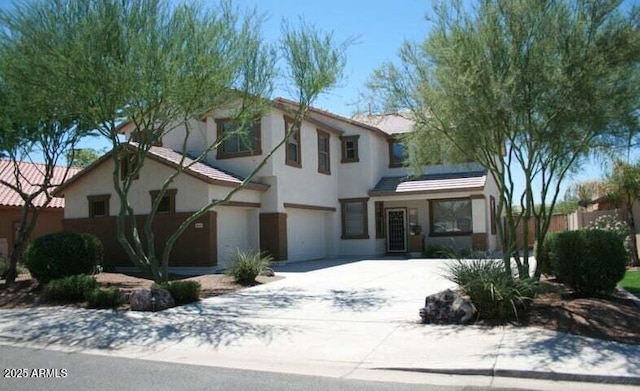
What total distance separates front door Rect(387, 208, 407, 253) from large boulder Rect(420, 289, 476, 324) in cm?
1805

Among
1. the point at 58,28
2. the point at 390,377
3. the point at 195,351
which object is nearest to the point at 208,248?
the point at 58,28

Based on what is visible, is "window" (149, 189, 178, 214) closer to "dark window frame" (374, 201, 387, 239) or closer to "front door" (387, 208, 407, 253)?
"dark window frame" (374, 201, 387, 239)

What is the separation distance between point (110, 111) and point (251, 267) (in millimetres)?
5679

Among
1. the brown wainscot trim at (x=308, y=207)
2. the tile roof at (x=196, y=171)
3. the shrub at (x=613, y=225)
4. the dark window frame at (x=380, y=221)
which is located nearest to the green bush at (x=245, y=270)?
the tile roof at (x=196, y=171)

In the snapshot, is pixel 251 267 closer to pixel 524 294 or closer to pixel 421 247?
pixel 524 294

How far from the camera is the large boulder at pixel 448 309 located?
9.91m

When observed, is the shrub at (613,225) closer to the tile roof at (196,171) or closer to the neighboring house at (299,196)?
the neighboring house at (299,196)

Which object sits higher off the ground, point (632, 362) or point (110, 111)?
point (110, 111)

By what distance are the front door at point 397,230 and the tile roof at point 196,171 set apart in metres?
8.32

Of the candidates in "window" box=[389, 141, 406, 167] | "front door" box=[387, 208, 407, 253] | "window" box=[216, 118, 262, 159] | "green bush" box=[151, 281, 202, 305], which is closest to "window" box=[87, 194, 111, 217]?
"window" box=[216, 118, 262, 159]

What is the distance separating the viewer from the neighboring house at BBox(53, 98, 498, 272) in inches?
820

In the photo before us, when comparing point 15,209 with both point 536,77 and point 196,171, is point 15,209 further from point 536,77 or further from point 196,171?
point 536,77

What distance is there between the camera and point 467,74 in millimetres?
10164

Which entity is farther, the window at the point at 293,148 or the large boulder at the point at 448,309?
the window at the point at 293,148
